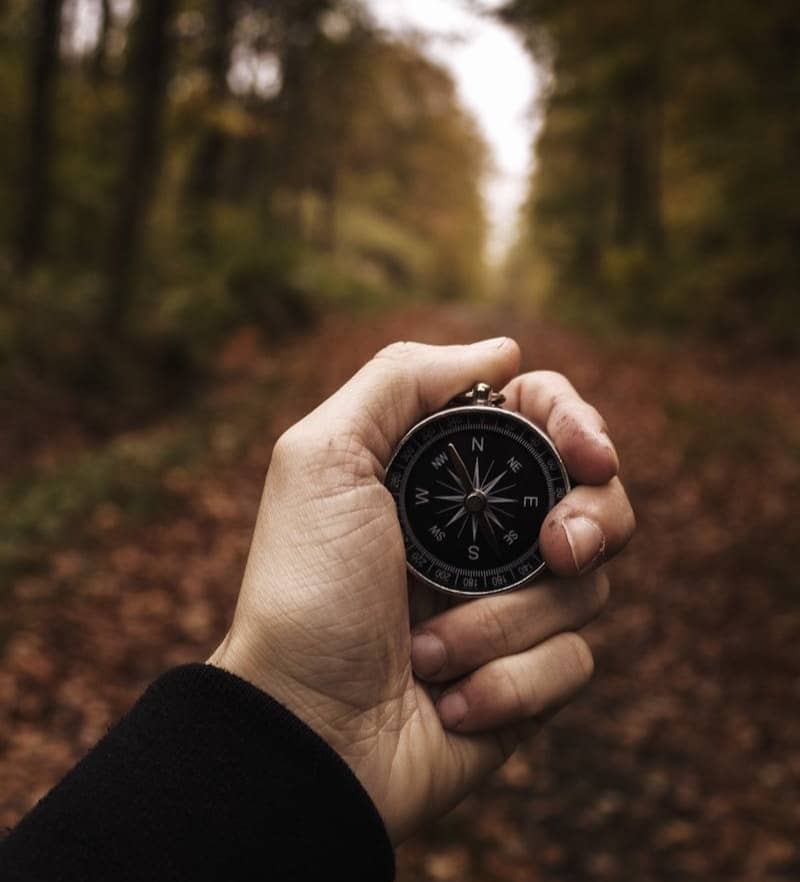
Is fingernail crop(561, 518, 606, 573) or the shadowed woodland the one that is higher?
the shadowed woodland

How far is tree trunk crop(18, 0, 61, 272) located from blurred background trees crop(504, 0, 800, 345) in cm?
651

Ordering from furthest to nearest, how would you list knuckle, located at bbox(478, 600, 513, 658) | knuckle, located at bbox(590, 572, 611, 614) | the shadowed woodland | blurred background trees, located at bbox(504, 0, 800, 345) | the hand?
blurred background trees, located at bbox(504, 0, 800, 345), the shadowed woodland, knuckle, located at bbox(590, 572, 611, 614), knuckle, located at bbox(478, 600, 513, 658), the hand

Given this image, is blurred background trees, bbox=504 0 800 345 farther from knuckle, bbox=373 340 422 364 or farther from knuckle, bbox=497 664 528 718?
knuckle, bbox=497 664 528 718

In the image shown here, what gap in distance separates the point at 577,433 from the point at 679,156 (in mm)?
13657

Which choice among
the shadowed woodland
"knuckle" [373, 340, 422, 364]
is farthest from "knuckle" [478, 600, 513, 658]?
the shadowed woodland

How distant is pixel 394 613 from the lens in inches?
86.3

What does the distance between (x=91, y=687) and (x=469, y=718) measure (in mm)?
3717

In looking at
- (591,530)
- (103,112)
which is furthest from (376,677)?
(103,112)

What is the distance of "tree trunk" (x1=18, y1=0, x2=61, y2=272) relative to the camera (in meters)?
11.5

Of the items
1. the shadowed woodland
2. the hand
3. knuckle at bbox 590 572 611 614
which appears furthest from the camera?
the shadowed woodland

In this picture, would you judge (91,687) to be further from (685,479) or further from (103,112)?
(103,112)

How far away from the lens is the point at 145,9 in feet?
31.7

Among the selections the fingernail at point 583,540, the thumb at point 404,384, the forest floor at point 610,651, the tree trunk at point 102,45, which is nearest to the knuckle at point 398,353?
the thumb at point 404,384

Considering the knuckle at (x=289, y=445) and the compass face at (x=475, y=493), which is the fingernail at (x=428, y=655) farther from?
the knuckle at (x=289, y=445)
